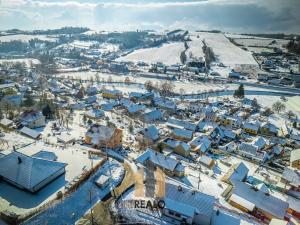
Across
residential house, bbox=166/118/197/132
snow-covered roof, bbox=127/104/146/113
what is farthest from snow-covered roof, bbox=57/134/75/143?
residential house, bbox=166/118/197/132

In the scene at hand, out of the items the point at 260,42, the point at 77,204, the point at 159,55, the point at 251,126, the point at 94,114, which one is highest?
the point at 260,42

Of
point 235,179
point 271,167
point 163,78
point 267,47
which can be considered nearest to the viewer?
point 235,179

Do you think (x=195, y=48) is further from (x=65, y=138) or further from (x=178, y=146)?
(x=65, y=138)

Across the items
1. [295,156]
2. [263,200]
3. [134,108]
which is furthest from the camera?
[134,108]

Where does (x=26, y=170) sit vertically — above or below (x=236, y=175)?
above

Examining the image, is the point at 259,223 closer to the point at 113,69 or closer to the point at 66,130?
the point at 66,130

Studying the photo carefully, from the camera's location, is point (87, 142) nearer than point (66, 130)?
Yes

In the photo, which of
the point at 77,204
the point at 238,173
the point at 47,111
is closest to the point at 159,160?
the point at 238,173

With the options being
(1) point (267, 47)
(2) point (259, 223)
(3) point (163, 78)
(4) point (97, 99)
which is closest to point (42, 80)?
(4) point (97, 99)
